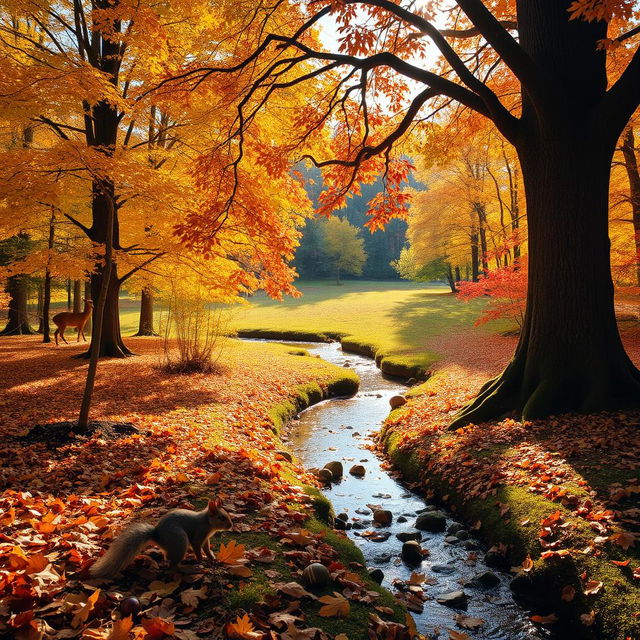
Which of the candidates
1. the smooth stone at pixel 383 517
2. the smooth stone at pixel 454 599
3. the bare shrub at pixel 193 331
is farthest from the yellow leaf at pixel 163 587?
the bare shrub at pixel 193 331

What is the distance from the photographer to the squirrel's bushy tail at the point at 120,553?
9.15 feet

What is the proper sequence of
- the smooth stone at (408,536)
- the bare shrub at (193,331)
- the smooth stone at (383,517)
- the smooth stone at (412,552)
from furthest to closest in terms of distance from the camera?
the bare shrub at (193,331)
the smooth stone at (383,517)
the smooth stone at (408,536)
the smooth stone at (412,552)

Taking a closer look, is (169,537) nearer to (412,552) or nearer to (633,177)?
(412,552)

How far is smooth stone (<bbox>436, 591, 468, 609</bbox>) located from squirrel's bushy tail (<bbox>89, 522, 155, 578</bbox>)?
269 cm

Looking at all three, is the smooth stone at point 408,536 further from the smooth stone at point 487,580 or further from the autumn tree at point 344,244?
the autumn tree at point 344,244

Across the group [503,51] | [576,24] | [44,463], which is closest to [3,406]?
[44,463]

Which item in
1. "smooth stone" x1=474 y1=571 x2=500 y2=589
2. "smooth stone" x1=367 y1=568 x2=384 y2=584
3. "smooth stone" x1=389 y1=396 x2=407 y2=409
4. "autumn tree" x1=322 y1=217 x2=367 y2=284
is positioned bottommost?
"smooth stone" x1=474 y1=571 x2=500 y2=589

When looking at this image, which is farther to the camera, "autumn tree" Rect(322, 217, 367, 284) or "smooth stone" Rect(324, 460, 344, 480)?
"autumn tree" Rect(322, 217, 367, 284)

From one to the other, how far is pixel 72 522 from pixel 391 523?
362 centimetres

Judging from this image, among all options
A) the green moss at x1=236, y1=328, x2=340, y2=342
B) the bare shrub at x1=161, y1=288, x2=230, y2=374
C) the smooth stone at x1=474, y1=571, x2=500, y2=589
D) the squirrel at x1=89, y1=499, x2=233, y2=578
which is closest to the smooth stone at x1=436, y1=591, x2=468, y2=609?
the smooth stone at x1=474, y1=571, x2=500, y2=589

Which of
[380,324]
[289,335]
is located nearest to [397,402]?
[289,335]

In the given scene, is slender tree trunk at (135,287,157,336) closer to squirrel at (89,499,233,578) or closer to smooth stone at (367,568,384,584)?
smooth stone at (367,568,384,584)

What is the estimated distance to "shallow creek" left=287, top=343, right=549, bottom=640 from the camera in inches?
148

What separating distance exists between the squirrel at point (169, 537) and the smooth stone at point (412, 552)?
2.39 metres
